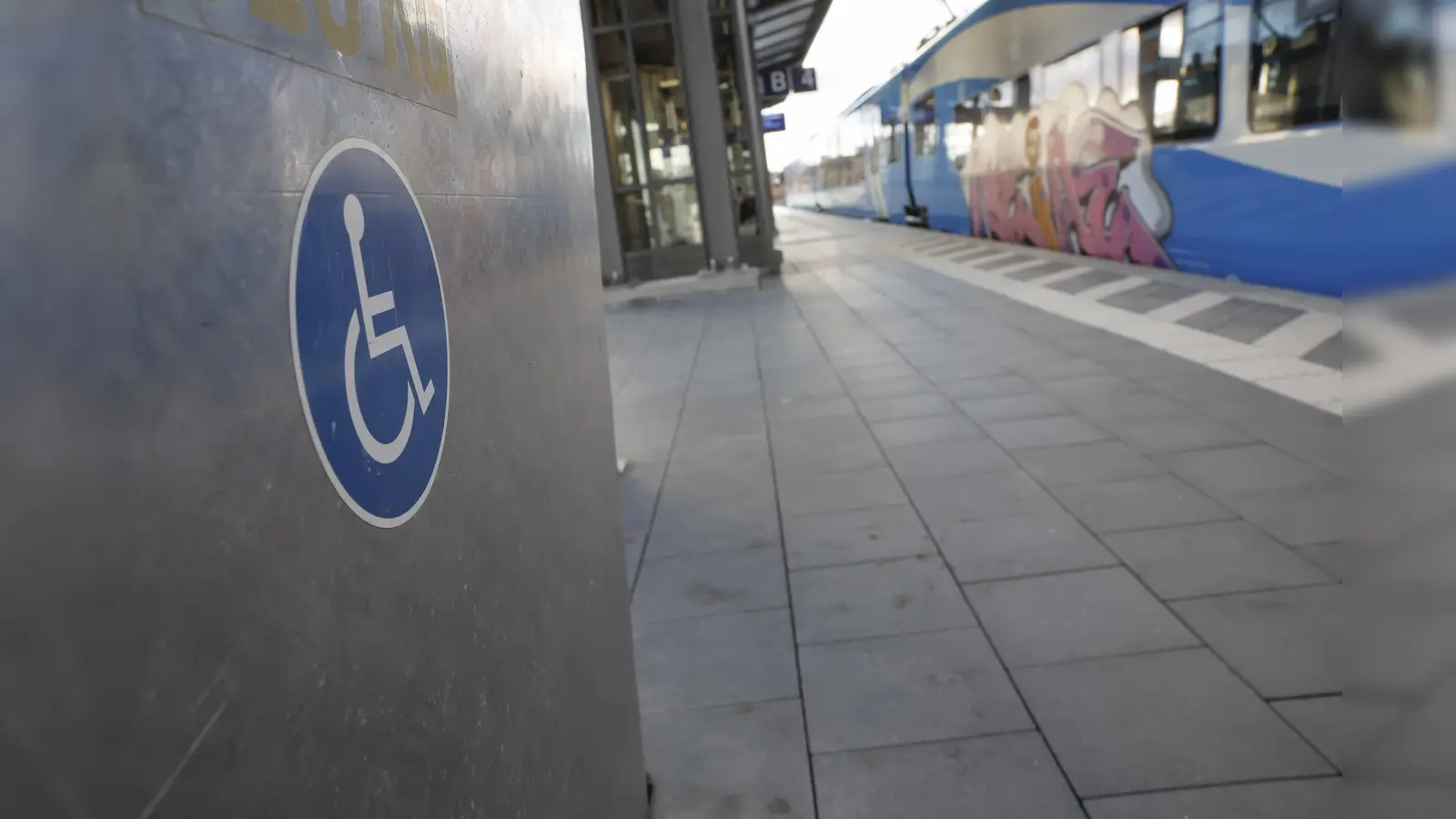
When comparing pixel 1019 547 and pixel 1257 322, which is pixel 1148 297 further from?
pixel 1019 547

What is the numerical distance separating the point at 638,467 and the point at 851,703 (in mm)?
2793

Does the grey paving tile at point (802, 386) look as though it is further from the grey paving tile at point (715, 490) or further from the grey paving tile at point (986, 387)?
the grey paving tile at point (715, 490)

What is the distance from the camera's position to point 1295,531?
371 cm

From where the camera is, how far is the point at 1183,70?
900 cm

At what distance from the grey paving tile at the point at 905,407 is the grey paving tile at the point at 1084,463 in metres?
1.04

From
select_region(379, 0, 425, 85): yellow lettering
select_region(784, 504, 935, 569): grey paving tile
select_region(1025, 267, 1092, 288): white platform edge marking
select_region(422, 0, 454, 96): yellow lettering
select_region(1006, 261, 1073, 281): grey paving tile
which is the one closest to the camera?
select_region(379, 0, 425, 85): yellow lettering

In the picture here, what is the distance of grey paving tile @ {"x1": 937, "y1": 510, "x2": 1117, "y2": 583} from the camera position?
3.62 metres

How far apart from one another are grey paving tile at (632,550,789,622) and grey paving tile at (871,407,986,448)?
5.62 ft

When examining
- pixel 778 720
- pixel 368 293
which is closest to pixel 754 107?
pixel 778 720

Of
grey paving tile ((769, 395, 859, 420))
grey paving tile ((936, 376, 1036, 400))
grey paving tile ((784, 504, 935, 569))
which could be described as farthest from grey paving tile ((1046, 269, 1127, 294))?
grey paving tile ((784, 504, 935, 569))

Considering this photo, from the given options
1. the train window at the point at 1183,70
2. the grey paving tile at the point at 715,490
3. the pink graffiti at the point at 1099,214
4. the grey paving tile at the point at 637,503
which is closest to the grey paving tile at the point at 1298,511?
the grey paving tile at the point at 715,490

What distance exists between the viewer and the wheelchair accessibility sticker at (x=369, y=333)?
842 mm

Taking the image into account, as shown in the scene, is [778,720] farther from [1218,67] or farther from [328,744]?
[1218,67]

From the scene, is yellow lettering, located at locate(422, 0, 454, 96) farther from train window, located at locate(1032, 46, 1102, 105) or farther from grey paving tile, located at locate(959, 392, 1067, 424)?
train window, located at locate(1032, 46, 1102, 105)
